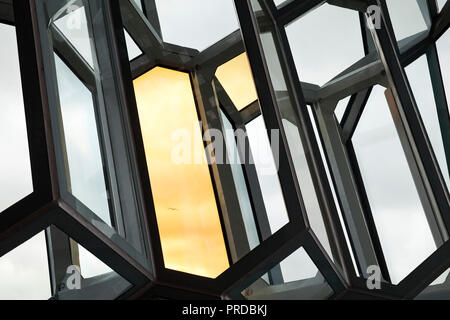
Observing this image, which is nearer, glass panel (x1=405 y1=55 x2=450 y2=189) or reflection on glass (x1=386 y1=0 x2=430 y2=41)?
glass panel (x1=405 y1=55 x2=450 y2=189)

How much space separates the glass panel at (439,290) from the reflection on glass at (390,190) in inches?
24.7

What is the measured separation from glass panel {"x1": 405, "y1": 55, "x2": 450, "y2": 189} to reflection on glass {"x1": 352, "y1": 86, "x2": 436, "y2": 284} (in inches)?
11.5

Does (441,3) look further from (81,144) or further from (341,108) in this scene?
(81,144)

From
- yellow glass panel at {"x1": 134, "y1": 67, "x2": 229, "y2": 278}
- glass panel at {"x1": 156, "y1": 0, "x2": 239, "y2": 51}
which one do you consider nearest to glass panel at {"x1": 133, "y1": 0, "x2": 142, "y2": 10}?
glass panel at {"x1": 156, "y1": 0, "x2": 239, "y2": 51}

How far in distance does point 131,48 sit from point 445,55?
10.7ft

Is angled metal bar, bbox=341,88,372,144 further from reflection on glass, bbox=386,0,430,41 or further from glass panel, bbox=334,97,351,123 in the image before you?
reflection on glass, bbox=386,0,430,41

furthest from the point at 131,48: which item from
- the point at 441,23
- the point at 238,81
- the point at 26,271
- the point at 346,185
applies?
the point at 441,23

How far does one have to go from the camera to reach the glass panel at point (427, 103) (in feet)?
18.0

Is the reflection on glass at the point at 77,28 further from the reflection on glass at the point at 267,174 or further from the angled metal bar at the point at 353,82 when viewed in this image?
the angled metal bar at the point at 353,82

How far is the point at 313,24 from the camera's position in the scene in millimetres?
5812

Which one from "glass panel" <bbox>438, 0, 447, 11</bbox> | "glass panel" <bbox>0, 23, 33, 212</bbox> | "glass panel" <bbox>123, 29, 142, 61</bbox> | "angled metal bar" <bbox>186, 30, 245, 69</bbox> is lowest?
"glass panel" <bbox>0, 23, 33, 212</bbox>

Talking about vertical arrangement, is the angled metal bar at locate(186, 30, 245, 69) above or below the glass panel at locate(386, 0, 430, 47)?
below

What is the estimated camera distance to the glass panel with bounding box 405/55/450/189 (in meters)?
5.50
